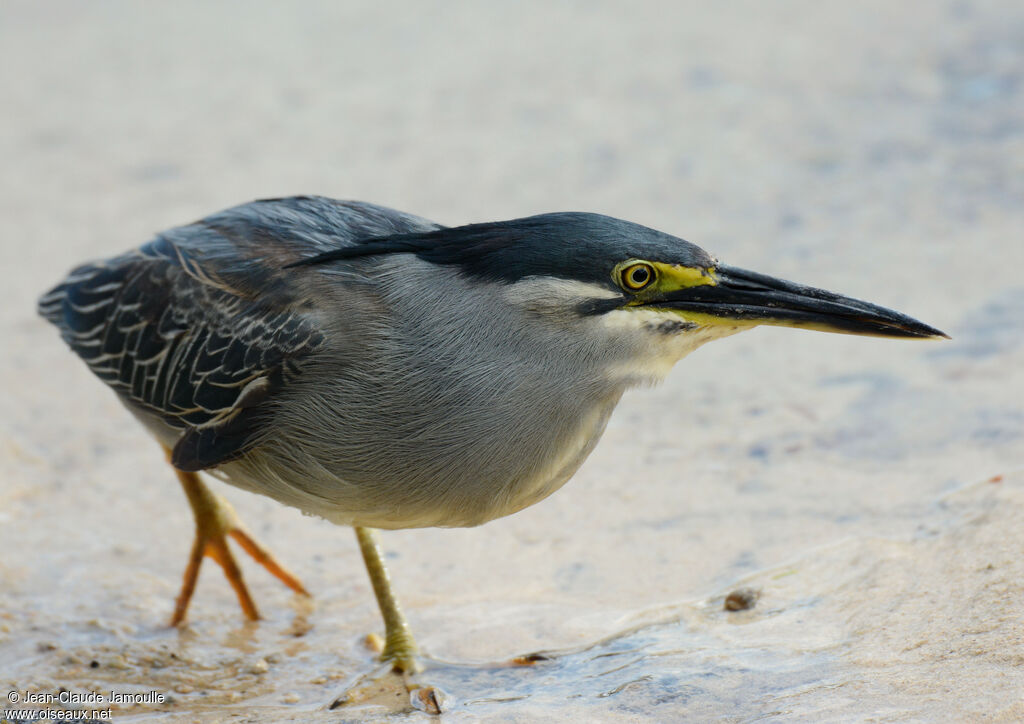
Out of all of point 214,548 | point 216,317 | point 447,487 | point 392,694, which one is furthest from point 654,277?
point 214,548

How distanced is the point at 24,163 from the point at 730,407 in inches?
292

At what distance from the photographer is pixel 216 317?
520cm

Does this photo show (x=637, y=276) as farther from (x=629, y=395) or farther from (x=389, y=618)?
(x=629, y=395)

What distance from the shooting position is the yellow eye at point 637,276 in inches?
166

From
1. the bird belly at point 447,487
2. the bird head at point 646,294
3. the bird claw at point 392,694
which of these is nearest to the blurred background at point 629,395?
the bird claw at point 392,694

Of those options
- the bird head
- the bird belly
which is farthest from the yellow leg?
the bird head

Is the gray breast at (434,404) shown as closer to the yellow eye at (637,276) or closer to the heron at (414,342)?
the heron at (414,342)

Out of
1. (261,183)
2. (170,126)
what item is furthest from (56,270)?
(170,126)

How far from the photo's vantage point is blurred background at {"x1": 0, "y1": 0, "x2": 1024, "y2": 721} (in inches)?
189

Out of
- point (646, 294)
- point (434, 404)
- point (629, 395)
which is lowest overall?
point (434, 404)

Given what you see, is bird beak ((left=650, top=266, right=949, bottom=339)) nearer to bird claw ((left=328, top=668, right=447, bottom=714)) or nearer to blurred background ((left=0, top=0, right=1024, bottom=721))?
blurred background ((left=0, top=0, right=1024, bottom=721))

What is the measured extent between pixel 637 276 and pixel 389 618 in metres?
2.19

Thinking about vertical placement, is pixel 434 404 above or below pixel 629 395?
below

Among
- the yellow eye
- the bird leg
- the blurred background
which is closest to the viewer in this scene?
the yellow eye
